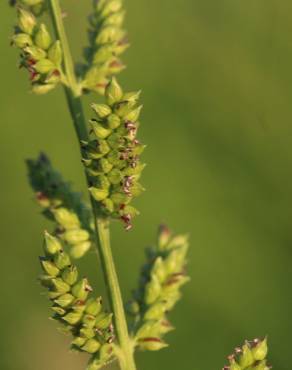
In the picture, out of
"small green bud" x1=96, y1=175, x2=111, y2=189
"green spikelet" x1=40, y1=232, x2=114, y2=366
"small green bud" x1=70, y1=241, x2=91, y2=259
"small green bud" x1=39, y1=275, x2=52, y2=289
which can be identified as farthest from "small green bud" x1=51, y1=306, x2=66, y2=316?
"small green bud" x1=96, y1=175, x2=111, y2=189

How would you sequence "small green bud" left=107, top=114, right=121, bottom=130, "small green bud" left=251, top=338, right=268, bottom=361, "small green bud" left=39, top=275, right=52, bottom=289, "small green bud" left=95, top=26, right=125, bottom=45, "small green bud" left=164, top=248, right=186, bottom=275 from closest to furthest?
"small green bud" left=107, top=114, right=121, bottom=130 → "small green bud" left=39, top=275, right=52, bottom=289 → "small green bud" left=251, top=338, right=268, bottom=361 → "small green bud" left=95, top=26, right=125, bottom=45 → "small green bud" left=164, top=248, right=186, bottom=275

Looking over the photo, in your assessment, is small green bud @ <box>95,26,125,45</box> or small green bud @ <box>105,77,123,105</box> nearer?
small green bud @ <box>105,77,123,105</box>

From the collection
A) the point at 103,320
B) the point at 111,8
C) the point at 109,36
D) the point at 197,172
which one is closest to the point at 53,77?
the point at 109,36

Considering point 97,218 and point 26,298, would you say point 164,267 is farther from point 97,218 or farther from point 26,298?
point 26,298

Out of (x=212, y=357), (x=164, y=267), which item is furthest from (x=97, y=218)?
(x=212, y=357)

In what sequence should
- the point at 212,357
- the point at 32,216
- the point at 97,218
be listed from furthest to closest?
the point at 32,216, the point at 212,357, the point at 97,218

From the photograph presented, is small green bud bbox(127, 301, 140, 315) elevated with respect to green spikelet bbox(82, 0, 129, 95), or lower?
lower

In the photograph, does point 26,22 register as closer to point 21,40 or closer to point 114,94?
point 21,40

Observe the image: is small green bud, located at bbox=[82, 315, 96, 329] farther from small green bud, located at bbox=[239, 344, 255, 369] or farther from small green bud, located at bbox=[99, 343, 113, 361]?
small green bud, located at bbox=[239, 344, 255, 369]
